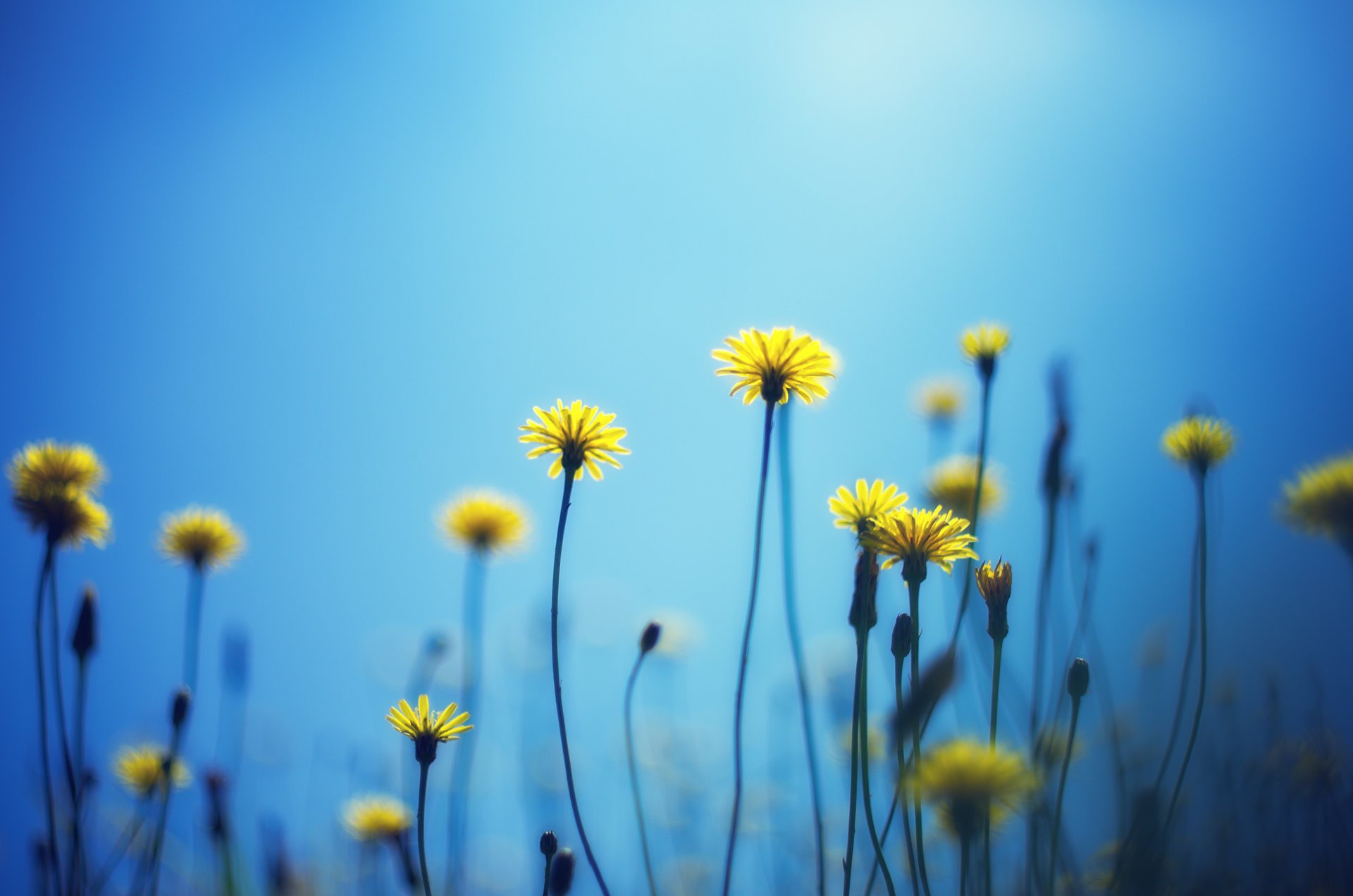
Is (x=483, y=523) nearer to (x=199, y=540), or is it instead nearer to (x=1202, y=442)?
(x=199, y=540)

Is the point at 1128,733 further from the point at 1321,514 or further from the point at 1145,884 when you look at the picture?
the point at 1145,884

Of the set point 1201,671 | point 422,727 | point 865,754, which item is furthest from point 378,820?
point 1201,671

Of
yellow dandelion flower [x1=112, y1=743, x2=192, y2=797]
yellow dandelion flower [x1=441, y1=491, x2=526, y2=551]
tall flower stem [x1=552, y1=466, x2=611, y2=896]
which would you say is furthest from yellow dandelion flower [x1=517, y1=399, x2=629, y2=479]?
yellow dandelion flower [x1=112, y1=743, x2=192, y2=797]

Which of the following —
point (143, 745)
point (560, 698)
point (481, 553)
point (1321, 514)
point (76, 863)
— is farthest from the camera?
point (143, 745)

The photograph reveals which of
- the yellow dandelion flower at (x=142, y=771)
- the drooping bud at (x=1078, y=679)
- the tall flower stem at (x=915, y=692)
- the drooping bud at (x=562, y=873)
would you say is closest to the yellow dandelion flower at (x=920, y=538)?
the tall flower stem at (x=915, y=692)

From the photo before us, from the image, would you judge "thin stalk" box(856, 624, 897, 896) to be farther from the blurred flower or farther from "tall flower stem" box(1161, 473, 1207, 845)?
the blurred flower

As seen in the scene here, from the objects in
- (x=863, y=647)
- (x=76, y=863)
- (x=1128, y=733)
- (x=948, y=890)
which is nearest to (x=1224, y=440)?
(x=863, y=647)
